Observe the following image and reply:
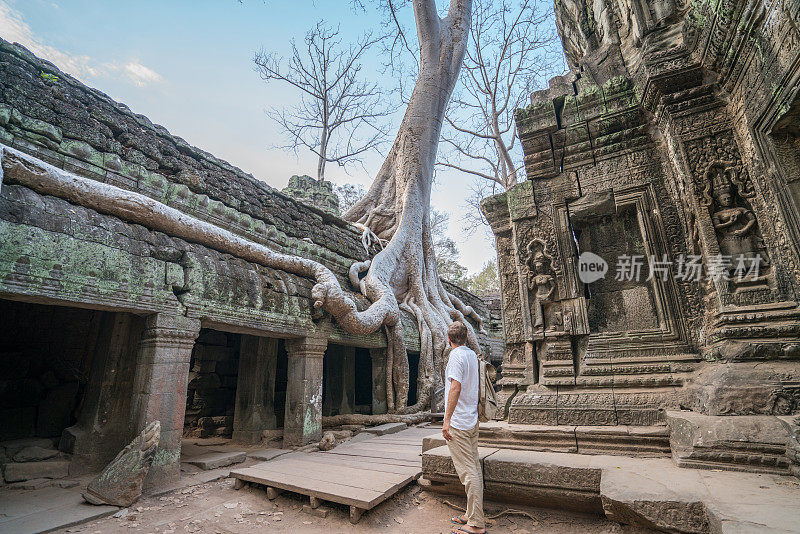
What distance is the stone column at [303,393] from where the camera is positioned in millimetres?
5191

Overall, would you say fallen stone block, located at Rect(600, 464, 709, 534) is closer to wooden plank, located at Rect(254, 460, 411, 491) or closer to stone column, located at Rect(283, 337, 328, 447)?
wooden plank, located at Rect(254, 460, 411, 491)

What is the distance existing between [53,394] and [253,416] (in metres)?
2.50

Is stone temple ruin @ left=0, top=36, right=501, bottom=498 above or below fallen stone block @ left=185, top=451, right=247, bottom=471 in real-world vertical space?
above

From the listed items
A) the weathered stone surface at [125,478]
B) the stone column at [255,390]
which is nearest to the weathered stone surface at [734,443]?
the weathered stone surface at [125,478]

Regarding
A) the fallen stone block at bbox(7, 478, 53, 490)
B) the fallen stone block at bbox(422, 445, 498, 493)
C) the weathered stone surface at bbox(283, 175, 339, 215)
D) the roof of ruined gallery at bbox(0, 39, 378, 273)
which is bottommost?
the fallen stone block at bbox(7, 478, 53, 490)

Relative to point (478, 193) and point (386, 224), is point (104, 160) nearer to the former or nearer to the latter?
point (386, 224)

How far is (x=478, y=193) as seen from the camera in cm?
1805

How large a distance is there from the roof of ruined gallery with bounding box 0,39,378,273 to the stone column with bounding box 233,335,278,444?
5.55ft

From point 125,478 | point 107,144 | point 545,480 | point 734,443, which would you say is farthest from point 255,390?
point 734,443

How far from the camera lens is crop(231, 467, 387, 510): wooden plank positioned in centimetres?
277

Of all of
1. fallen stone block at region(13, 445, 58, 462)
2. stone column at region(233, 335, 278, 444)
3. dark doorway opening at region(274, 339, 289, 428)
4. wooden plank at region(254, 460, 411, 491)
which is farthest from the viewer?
dark doorway opening at region(274, 339, 289, 428)

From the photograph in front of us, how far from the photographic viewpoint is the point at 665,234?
3359 millimetres

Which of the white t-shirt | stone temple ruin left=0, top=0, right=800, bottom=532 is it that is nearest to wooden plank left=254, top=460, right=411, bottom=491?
stone temple ruin left=0, top=0, right=800, bottom=532

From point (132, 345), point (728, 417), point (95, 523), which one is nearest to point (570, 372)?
point (728, 417)
